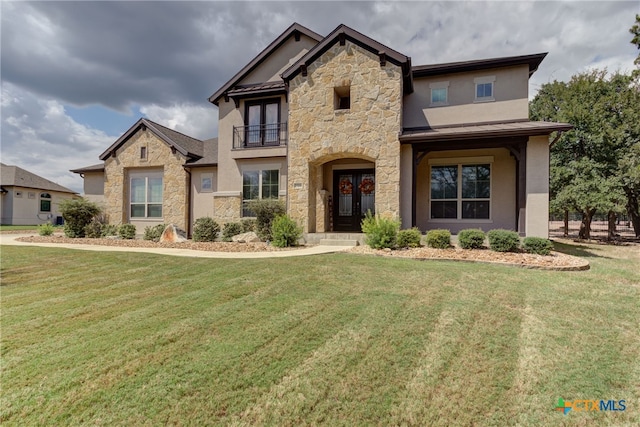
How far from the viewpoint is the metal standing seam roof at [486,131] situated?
10.0 meters

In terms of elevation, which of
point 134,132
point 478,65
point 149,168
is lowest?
point 149,168

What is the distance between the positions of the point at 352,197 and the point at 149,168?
35.3 ft

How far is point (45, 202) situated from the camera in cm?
3045

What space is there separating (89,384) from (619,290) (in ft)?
26.5

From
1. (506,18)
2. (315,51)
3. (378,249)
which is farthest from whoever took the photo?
(315,51)

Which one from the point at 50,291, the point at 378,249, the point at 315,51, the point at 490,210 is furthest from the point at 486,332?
the point at 315,51

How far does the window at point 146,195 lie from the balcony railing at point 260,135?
15.9 ft

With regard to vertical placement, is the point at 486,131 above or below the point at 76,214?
above

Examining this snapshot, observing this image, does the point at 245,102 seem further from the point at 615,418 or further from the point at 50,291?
the point at 615,418

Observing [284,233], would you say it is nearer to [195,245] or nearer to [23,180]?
[195,245]

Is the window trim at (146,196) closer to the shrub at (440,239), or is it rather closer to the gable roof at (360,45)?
the gable roof at (360,45)

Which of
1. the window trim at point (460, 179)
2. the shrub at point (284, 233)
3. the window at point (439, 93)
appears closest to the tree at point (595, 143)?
the window trim at point (460, 179)

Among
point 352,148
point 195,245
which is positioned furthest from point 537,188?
point 195,245

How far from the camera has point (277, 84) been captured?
563 inches
